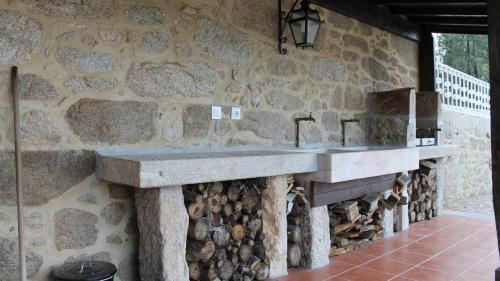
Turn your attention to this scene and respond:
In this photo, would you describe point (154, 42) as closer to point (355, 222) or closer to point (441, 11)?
point (355, 222)

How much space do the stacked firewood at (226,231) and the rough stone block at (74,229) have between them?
0.59 meters

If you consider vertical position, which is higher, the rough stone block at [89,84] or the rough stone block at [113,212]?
the rough stone block at [89,84]

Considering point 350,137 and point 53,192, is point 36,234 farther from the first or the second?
point 350,137

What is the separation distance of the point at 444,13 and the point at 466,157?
2.92m

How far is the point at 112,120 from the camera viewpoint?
268 cm

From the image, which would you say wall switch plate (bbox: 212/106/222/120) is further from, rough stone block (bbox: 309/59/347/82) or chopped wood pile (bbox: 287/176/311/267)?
rough stone block (bbox: 309/59/347/82)

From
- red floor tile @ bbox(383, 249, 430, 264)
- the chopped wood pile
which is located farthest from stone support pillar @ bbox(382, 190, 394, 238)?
the chopped wood pile

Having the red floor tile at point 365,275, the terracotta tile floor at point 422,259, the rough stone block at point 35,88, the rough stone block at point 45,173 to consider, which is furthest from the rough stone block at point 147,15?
the red floor tile at point 365,275

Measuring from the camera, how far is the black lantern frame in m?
3.52

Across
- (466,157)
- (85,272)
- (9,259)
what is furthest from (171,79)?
(466,157)

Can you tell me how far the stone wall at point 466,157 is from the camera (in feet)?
20.5

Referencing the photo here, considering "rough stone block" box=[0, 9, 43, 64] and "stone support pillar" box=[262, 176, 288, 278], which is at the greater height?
"rough stone block" box=[0, 9, 43, 64]

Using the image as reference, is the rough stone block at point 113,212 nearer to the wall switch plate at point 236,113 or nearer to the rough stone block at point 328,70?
the wall switch plate at point 236,113

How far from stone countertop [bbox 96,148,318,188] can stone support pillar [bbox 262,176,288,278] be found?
0.16m
